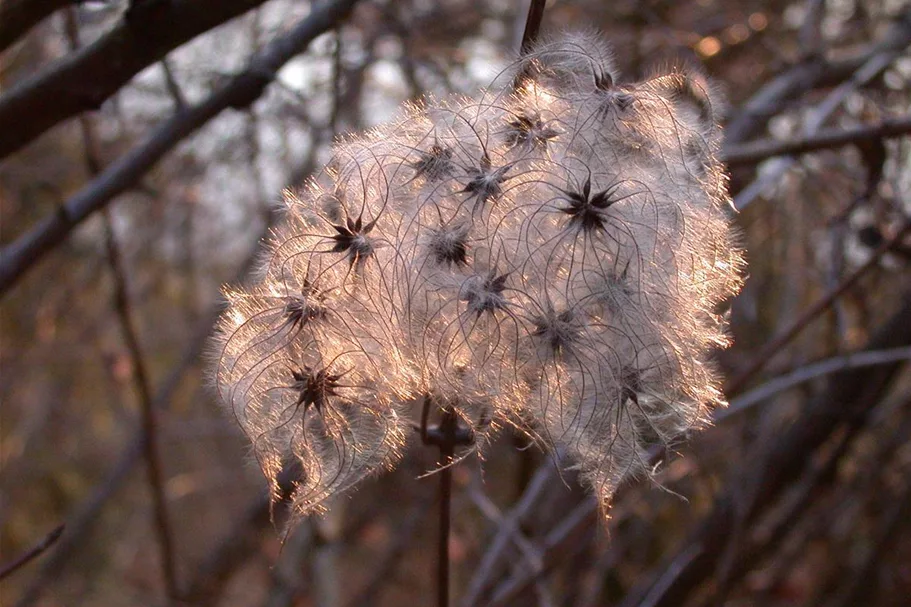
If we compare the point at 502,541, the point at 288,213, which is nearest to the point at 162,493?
the point at 502,541

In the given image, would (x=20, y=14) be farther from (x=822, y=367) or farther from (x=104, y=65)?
(x=822, y=367)

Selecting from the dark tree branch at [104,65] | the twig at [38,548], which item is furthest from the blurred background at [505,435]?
the twig at [38,548]

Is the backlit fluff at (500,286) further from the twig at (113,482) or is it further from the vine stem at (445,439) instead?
the twig at (113,482)

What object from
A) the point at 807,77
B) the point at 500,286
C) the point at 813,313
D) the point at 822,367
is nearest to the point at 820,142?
the point at 813,313

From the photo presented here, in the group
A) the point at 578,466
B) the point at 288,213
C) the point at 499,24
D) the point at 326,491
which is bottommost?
the point at 326,491

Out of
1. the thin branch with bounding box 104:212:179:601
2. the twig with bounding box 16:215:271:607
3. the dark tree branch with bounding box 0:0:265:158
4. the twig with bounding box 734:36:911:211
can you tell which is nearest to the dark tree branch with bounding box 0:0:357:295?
the dark tree branch with bounding box 0:0:265:158

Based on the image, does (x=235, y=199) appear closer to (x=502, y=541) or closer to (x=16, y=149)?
(x=502, y=541)

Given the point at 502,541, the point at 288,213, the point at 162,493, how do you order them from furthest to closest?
1. the point at 162,493
2. the point at 502,541
3. the point at 288,213

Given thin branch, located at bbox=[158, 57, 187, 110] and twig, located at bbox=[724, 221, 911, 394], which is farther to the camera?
twig, located at bbox=[724, 221, 911, 394]

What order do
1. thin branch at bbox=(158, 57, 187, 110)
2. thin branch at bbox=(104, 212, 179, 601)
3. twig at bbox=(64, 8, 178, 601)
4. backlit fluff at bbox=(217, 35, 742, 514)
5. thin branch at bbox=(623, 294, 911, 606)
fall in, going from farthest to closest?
1. thin branch at bbox=(623, 294, 911, 606)
2. thin branch at bbox=(104, 212, 179, 601)
3. twig at bbox=(64, 8, 178, 601)
4. thin branch at bbox=(158, 57, 187, 110)
5. backlit fluff at bbox=(217, 35, 742, 514)

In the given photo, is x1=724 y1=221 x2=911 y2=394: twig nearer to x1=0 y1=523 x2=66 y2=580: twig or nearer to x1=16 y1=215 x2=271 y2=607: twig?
x1=0 y1=523 x2=66 y2=580: twig
